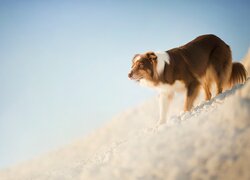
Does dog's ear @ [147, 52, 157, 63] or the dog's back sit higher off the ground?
dog's ear @ [147, 52, 157, 63]

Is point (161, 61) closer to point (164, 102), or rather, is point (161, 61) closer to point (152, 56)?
point (152, 56)

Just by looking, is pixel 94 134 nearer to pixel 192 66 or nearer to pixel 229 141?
pixel 192 66

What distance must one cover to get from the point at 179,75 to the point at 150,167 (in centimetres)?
351

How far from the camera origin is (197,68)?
29.1 ft

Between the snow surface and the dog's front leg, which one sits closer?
the snow surface

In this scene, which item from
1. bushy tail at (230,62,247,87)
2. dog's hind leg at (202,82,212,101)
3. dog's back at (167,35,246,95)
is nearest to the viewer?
dog's back at (167,35,246,95)

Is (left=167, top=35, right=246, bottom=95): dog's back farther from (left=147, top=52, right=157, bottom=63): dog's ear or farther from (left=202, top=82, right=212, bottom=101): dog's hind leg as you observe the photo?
(left=147, top=52, right=157, bottom=63): dog's ear

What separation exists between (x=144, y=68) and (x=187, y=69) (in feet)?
3.40

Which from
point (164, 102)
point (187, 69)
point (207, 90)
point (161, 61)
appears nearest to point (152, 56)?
point (161, 61)

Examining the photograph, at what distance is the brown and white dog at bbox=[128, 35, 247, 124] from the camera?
331 inches

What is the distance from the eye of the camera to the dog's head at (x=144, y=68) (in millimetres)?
8320

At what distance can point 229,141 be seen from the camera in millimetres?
5195

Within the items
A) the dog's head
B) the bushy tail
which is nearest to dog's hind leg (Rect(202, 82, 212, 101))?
the bushy tail

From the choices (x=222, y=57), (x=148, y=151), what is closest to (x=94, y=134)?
(x=222, y=57)
